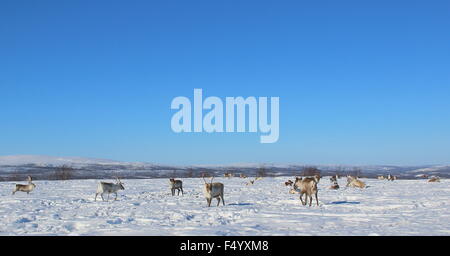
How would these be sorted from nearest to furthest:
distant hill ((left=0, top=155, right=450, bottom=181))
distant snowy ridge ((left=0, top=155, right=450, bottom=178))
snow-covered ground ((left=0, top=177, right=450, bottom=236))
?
1. snow-covered ground ((left=0, top=177, right=450, bottom=236))
2. distant hill ((left=0, top=155, right=450, bottom=181))
3. distant snowy ridge ((left=0, top=155, right=450, bottom=178))

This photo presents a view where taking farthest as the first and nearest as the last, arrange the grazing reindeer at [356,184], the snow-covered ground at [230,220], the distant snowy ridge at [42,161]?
the distant snowy ridge at [42,161] → the grazing reindeer at [356,184] → the snow-covered ground at [230,220]

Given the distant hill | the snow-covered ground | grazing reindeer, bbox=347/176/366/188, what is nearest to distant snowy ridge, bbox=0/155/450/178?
the distant hill

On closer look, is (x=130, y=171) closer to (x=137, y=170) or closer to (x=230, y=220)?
(x=137, y=170)

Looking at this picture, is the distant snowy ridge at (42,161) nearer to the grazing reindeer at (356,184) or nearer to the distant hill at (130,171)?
the distant hill at (130,171)

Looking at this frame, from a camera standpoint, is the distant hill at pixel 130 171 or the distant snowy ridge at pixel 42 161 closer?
the distant hill at pixel 130 171

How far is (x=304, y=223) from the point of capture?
12.2 m

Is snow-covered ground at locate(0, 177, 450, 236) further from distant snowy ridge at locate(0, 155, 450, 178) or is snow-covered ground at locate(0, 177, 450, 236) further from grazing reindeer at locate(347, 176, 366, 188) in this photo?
distant snowy ridge at locate(0, 155, 450, 178)

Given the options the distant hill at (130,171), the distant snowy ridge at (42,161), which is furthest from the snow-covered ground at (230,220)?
the distant snowy ridge at (42,161)

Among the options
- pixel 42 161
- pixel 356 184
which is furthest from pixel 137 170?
pixel 356 184

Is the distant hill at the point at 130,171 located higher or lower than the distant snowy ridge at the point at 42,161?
lower
